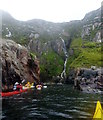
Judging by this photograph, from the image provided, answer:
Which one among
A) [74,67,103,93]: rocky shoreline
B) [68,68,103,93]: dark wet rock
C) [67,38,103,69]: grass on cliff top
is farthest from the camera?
[67,38,103,69]: grass on cliff top

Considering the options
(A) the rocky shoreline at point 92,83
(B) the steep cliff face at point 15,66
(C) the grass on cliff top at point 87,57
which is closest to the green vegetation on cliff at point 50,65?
(C) the grass on cliff top at point 87,57

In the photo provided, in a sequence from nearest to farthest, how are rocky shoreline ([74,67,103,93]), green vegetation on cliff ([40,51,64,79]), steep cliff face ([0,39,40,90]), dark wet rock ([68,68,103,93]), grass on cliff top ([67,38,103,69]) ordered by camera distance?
1. rocky shoreline ([74,67,103,93])
2. dark wet rock ([68,68,103,93])
3. steep cliff face ([0,39,40,90])
4. grass on cliff top ([67,38,103,69])
5. green vegetation on cliff ([40,51,64,79])

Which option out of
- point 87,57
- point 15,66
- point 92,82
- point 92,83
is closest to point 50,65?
point 87,57

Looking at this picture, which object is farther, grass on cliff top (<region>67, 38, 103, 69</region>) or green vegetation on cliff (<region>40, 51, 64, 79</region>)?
green vegetation on cliff (<region>40, 51, 64, 79</region>)

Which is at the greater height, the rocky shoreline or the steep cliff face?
the steep cliff face

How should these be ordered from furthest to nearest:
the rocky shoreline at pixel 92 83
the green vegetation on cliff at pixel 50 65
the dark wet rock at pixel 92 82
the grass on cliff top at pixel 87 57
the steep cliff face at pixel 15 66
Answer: the green vegetation on cliff at pixel 50 65, the grass on cliff top at pixel 87 57, the steep cliff face at pixel 15 66, the dark wet rock at pixel 92 82, the rocky shoreline at pixel 92 83

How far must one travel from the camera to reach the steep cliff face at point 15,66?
76.2 m

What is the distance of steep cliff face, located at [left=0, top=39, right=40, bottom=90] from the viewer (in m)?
76.2

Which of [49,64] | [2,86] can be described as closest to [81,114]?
[2,86]

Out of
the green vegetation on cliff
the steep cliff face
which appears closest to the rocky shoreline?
the steep cliff face

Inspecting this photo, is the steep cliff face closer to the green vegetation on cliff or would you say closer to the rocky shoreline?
the rocky shoreline

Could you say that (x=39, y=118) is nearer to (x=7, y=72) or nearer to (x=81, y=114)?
(x=81, y=114)

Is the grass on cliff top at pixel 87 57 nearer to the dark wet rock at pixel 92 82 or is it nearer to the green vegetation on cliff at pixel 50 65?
the green vegetation on cliff at pixel 50 65

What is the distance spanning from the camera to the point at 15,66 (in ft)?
271
